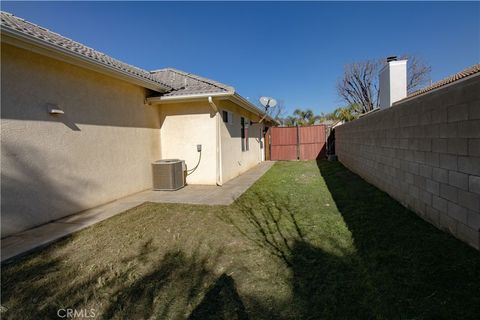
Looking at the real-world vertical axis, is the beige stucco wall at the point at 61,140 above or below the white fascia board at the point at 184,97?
below

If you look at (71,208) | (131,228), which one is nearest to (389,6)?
(131,228)

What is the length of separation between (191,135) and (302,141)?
10315mm

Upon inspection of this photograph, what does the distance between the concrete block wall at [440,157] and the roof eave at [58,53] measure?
20.5ft

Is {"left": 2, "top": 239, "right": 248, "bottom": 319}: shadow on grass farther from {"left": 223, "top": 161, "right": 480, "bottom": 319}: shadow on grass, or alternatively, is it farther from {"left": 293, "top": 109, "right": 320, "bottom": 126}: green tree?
{"left": 293, "top": 109, "right": 320, "bottom": 126}: green tree

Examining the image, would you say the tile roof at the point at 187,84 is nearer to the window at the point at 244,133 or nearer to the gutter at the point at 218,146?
the gutter at the point at 218,146

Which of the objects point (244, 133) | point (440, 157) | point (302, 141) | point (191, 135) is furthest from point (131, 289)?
point (302, 141)

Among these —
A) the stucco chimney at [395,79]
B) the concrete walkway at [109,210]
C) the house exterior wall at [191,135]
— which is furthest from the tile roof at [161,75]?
the stucco chimney at [395,79]

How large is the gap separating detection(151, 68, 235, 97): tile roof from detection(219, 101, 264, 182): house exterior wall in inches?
28.7

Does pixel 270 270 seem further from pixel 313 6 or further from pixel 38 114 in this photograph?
pixel 313 6

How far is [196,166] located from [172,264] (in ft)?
16.9

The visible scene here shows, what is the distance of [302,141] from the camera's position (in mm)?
16328

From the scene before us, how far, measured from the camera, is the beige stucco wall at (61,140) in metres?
4.03

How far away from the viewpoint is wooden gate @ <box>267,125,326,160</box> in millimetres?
16266

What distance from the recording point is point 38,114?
443 centimetres
